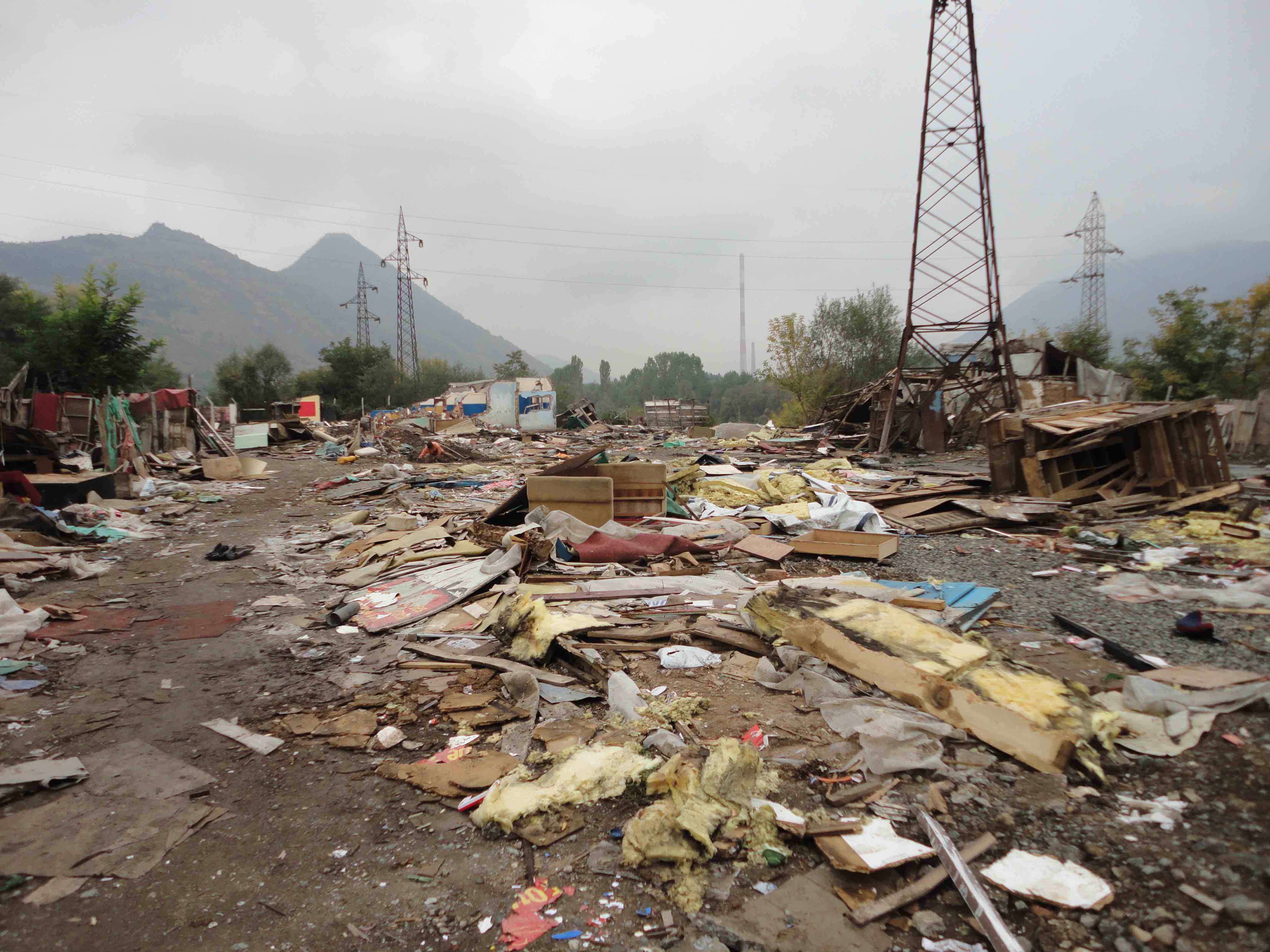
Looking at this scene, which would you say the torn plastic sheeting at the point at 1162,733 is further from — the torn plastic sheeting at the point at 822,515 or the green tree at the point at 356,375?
the green tree at the point at 356,375

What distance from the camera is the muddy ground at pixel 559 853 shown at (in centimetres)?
198

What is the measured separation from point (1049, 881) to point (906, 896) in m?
0.50

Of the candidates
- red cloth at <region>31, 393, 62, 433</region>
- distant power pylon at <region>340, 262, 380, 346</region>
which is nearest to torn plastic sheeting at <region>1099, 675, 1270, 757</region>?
red cloth at <region>31, 393, 62, 433</region>

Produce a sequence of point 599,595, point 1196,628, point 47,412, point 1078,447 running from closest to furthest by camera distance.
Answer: point 1196,628
point 599,595
point 1078,447
point 47,412

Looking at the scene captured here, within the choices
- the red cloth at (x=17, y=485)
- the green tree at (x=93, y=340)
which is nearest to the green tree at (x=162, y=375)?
the green tree at (x=93, y=340)

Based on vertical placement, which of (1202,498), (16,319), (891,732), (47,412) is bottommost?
(891,732)

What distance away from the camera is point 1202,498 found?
7664 millimetres

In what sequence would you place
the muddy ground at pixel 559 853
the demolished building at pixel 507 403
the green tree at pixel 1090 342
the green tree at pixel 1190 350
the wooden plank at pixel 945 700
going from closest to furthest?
the muddy ground at pixel 559 853 < the wooden plank at pixel 945 700 < the green tree at pixel 1190 350 < the green tree at pixel 1090 342 < the demolished building at pixel 507 403

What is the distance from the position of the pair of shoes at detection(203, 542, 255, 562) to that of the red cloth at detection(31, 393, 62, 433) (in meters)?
9.91

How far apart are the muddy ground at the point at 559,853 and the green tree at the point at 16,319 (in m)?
25.7

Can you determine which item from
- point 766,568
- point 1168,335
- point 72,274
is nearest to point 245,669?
point 766,568

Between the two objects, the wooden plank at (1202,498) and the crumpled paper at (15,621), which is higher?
the wooden plank at (1202,498)

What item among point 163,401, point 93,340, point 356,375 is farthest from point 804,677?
point 356,375

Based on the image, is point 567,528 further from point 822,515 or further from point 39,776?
point 39,776
